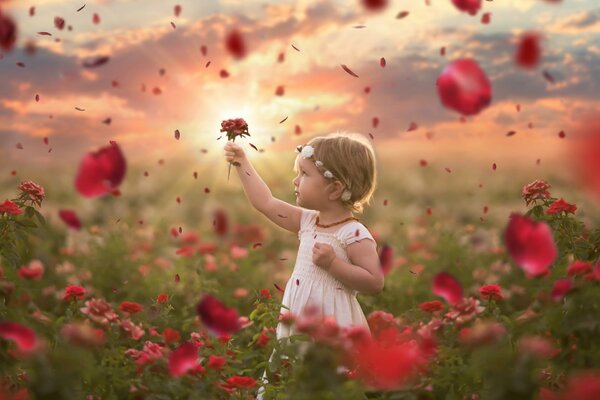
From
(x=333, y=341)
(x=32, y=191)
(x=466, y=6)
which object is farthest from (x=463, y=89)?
(x=32, y=191)

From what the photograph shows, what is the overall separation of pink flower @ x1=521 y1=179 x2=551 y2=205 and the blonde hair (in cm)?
73

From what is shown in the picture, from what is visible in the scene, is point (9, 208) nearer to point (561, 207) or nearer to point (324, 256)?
point (324, 256)

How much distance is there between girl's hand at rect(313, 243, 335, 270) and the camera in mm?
3287

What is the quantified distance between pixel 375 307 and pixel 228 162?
1422 mm

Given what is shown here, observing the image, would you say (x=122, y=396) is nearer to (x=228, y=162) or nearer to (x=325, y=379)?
(x=325, y=379)

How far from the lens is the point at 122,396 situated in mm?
2750

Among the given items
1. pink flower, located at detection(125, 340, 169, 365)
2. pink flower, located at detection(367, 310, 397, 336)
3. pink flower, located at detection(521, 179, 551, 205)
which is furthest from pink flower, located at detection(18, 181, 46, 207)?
pink flower, located at detection(521, 179, 551, 205)

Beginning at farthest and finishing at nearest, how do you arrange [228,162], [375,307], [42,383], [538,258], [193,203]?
[193,203]
[375,307]
[228,162]
[538,258]
[42,383]

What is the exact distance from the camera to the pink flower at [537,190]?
11.7ft

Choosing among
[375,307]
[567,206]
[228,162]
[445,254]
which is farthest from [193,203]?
[567,206]

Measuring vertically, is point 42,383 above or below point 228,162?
below

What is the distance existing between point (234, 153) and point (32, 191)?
3.21ft

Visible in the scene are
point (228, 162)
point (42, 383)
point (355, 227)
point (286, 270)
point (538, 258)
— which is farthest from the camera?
point (286, 270)

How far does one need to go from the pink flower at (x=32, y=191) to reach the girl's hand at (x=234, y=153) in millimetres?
911
